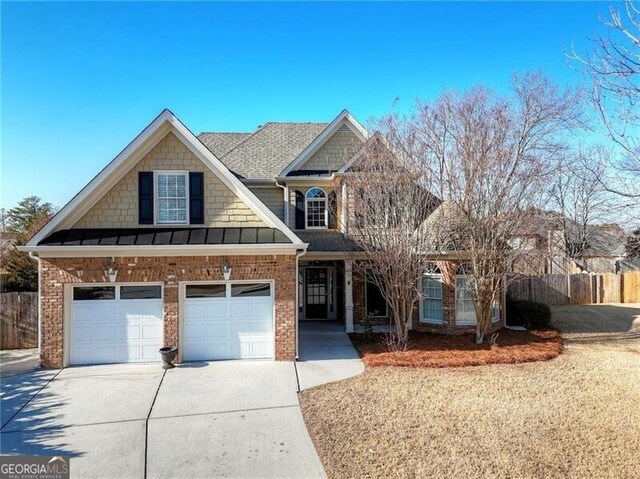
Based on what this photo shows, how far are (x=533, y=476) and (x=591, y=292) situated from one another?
72.4ft

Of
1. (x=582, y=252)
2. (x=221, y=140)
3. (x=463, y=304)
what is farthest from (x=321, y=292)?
(x=582, y=252)

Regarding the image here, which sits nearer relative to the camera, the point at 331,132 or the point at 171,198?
the point at 171,198

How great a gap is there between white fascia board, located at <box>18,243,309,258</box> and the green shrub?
10.2 m

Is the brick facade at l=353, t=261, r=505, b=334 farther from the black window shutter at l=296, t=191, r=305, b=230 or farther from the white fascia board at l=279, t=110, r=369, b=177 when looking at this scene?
the white fascia board at l=279, t=110, r=369, b=177

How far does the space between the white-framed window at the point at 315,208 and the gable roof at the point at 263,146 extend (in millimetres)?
1794

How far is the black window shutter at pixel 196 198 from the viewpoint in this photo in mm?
10695

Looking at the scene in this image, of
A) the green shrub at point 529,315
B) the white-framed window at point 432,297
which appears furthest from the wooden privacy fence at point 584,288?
the white-framed window at point 432,297

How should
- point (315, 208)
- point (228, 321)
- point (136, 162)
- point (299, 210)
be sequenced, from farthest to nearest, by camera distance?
point (315, 208), point (299, 210), point (136, 162), point (228, 321)

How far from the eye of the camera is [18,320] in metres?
12.2

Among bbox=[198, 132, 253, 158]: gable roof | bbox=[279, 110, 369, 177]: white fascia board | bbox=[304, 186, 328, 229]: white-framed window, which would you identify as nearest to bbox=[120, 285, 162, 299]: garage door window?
bbox=[304, 186, 328, 229]: white-framed window

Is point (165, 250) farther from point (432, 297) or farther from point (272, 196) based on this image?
point (432, 297)

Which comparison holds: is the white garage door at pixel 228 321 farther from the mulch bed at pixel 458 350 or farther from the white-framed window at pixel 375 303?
the white-framed window at pixel 375 303

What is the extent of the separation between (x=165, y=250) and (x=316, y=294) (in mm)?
7567

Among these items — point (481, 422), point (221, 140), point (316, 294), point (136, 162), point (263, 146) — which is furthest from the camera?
point (221, 140)
